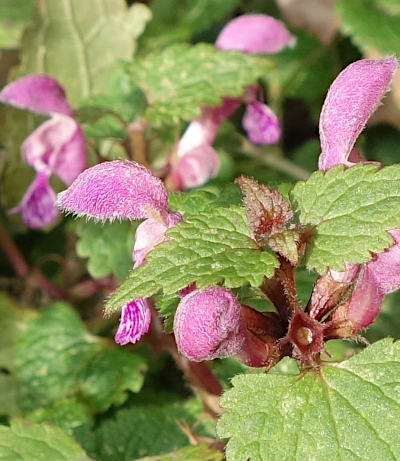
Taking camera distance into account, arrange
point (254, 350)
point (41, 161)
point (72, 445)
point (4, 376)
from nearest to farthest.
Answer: point (254, 350) < point (72, 445) < point (41, 161) < point (4, 376)

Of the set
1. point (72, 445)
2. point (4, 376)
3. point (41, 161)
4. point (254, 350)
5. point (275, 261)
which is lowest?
point (4, 376)

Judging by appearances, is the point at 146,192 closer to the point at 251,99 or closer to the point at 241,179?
the point at 241,179

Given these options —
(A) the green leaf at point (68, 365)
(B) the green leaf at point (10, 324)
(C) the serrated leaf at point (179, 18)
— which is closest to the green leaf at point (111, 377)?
(A) the green leaf at point (68, 365)

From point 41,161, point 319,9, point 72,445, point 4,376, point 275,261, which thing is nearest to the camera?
point 275,261

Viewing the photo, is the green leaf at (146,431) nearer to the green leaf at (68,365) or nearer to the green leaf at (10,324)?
the green leaf at (68,365)

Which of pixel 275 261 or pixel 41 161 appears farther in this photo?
pixel 41 161

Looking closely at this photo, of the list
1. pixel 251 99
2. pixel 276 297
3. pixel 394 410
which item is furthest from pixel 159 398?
pixel 394 410

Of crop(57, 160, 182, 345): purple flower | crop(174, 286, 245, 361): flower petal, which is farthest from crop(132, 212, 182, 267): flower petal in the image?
crop(174, 286, 245, 361): flower petal
